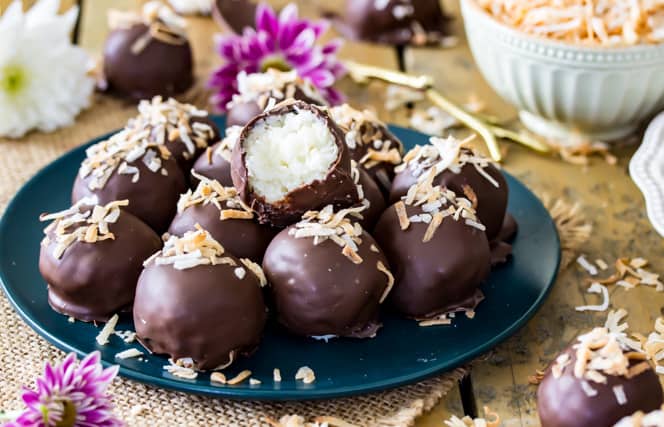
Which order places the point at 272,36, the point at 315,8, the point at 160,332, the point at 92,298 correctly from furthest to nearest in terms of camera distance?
the point at 315,8 < the point at 272,36 < the point at 92,298 < the point at 160,332

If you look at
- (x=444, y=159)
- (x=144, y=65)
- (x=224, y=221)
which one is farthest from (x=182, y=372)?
(x=144, y=65)

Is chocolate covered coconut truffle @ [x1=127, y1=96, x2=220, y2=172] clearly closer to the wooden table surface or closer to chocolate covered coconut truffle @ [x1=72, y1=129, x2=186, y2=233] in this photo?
chocolate covered coconut truffle @ [x1=72, y1=129, x2=186, y2=233]

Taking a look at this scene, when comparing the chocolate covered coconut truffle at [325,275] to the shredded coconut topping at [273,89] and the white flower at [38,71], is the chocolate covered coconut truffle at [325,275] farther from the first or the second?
the white flower at [38,71]

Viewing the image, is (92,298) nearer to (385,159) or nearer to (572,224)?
(385,159)

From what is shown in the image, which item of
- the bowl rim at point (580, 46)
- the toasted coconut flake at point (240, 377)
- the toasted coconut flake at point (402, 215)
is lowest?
the toasted coconut flake at point (240, 377)

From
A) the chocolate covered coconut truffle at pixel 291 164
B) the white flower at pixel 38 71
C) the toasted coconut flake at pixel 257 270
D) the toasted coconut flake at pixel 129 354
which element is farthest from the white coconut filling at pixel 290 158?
the white flower at pixel 38 71

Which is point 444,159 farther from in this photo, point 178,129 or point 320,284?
point 178,129

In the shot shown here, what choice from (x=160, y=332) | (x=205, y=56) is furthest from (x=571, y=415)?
(x=205, y=56)
